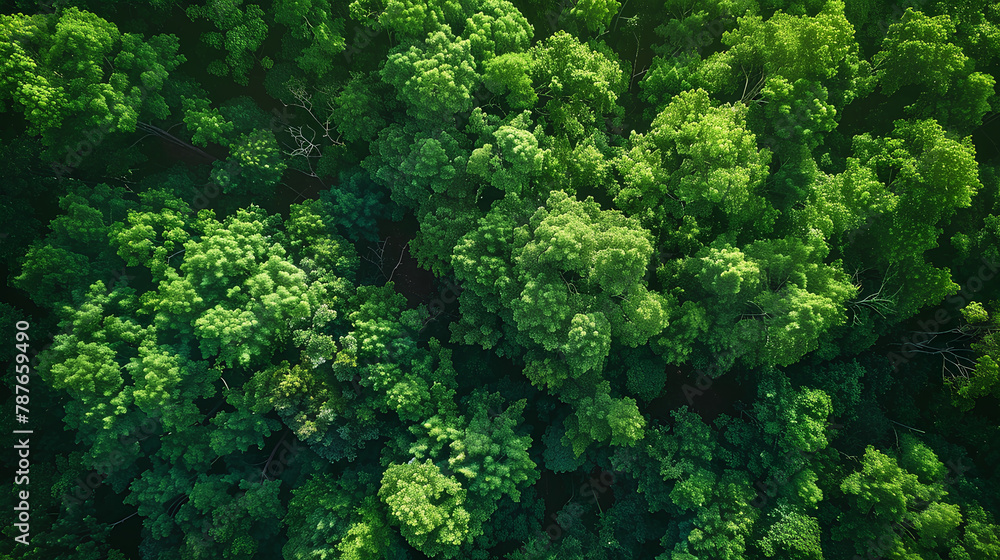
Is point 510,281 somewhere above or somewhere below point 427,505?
above

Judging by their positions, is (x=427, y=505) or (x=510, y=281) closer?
(x=427, y=505)

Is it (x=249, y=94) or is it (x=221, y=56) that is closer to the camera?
(x=221, y=56)

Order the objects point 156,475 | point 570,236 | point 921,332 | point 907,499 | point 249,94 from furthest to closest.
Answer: point 249,94 → point 921,332 → point 156,475 → point 907,499 → point 570,236

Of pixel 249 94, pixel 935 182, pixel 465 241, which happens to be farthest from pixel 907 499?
pixel 249 94

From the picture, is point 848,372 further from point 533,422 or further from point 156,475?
point 156,475

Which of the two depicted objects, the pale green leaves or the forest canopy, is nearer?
the pale green leaves

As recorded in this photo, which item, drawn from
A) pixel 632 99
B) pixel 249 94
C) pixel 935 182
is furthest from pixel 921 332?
pixel 249 94

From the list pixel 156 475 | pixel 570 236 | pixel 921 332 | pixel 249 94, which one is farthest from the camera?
pixel 249 94

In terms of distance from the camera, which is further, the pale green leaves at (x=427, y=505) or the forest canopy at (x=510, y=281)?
the forest canopy at (x=510, y=281)

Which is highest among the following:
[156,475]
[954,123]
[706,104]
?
[706,104]

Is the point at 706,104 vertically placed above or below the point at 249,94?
below
